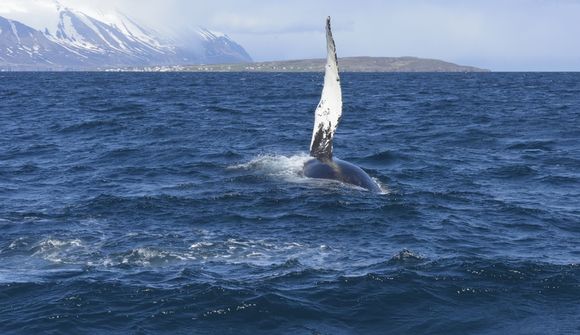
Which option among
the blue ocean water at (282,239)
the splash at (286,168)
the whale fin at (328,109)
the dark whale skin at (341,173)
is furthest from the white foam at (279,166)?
the whale fin at (328,109)

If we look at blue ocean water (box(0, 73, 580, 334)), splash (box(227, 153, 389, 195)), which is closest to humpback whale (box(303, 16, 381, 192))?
splash (box(227, 153, 389, 195))

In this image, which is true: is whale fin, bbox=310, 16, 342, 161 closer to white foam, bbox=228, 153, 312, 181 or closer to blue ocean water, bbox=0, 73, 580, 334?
white foam, bbox=228, 153, 312, 181

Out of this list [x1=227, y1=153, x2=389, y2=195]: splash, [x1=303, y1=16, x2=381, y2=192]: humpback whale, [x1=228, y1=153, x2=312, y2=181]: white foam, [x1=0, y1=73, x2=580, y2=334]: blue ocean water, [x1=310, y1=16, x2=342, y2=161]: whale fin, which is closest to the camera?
[x1=0, y1=73, x2=580, y2=334]: blue ocean water

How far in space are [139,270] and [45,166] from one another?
15475 mm

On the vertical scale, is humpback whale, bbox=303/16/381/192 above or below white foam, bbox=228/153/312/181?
above

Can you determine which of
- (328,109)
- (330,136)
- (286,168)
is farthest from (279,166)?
(328,109)

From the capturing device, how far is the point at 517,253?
1577cm

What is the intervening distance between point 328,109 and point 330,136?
3.12 ft

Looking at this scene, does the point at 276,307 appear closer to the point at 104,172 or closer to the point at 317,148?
the point at 317,148

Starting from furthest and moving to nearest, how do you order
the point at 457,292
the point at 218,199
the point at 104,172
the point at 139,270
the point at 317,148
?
the point at 104,172, the point at 317,148, the point at 218,199, the point at 139,270, the point at 457,292

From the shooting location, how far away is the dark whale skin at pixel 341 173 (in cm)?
2230

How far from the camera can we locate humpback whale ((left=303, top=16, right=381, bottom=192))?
22.2 meters

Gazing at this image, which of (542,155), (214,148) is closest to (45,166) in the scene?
(214,148)

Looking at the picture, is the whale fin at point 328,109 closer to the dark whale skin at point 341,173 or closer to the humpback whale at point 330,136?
the humpback whale at point 330,136
